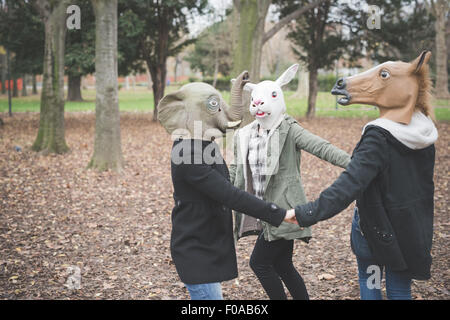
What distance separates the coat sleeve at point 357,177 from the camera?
2535 millimetres

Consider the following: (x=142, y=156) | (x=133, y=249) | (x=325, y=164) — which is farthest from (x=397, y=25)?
(x=133, y=249)

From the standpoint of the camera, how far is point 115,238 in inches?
233

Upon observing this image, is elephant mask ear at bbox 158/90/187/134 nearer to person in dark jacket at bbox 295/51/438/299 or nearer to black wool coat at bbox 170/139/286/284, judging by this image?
black wool coat at bbox 170/139/286/284

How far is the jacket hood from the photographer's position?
256 centimetres

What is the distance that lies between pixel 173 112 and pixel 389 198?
1498 millimetres

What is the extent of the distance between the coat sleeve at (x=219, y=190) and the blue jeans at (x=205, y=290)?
1.75ft

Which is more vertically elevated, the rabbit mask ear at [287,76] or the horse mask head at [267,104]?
the rabbit mask ear at [287,76]

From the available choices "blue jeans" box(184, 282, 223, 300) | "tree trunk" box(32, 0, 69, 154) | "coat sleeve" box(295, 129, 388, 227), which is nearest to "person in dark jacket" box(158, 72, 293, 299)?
"blue jeans" box(184, 282, 223, 300)

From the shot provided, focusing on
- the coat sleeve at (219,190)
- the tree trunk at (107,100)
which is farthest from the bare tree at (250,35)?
the coat sleeve at (219,190)

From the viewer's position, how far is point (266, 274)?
10.9 feet

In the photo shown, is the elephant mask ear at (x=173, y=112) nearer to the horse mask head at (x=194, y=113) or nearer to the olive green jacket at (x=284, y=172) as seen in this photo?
the horse mask head at (x=194, y=113)

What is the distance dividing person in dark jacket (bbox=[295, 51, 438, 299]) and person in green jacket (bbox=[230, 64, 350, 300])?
55 cm
